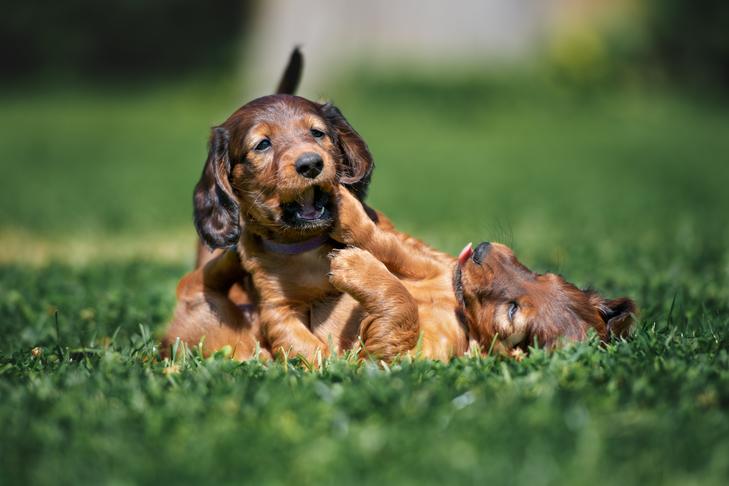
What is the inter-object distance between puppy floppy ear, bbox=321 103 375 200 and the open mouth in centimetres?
17

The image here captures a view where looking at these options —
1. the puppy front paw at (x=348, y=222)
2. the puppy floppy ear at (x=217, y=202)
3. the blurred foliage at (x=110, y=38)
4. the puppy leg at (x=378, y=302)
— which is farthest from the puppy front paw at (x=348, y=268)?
the blurred foliage at (x=110, y=38)

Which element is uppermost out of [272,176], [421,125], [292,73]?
[292,73]

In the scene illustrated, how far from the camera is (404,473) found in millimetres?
2295

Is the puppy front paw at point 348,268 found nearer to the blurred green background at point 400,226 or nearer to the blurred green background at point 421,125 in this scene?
the blurred green background at point 400,226

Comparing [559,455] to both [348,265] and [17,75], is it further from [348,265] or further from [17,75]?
[17,75]

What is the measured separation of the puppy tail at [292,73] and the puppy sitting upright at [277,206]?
1.84ft

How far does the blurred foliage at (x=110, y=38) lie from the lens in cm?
2288

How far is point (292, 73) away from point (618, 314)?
193 centimetres

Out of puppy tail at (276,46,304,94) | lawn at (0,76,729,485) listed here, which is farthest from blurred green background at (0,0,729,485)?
puppy tail at (276,46,304,94)

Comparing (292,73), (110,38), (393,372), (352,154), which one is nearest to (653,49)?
(110,38)

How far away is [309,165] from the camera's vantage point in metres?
3.41

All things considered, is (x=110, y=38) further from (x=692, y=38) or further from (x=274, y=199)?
(x=274, y=199)

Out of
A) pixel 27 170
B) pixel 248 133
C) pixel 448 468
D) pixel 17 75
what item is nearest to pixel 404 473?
pixel 448 468

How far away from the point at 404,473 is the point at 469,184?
857 centimetres
